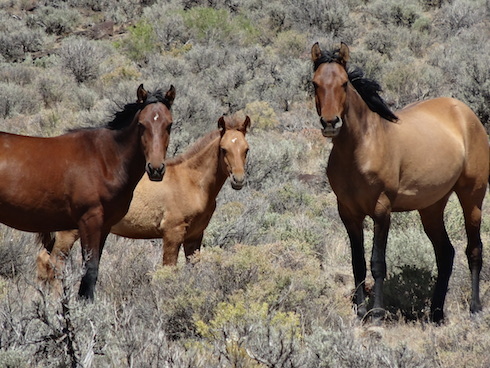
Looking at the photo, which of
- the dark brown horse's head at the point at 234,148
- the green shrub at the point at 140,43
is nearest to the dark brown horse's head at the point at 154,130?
the dark brown horse's head at the point at 234,148

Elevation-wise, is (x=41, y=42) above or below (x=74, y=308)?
below

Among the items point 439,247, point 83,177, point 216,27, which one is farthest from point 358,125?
point 216,27

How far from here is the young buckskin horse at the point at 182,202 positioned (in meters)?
7.13

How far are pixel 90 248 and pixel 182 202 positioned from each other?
1.52 m

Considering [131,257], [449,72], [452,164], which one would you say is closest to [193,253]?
[131,257]

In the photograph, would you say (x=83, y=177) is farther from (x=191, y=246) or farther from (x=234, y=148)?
(x=234, y=148)

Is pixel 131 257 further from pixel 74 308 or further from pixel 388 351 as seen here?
pixel 388 351

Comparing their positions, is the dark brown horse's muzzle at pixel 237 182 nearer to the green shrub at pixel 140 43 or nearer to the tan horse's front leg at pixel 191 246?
the tan horse's front leg at pixel 191 246

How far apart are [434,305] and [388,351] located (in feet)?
9.66

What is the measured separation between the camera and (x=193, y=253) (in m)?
7.34

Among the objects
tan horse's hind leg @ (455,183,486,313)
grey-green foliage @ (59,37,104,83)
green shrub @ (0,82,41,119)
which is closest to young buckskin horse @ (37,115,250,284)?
tan horse's hind leg @ (455,183,486,313)

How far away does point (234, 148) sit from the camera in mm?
7387

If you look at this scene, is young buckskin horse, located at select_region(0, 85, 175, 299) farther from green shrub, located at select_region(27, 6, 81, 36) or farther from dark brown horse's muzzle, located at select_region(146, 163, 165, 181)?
green shrub, located at select_region(27, 6, 81, 36)

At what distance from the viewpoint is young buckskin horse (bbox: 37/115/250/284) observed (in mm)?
7129
